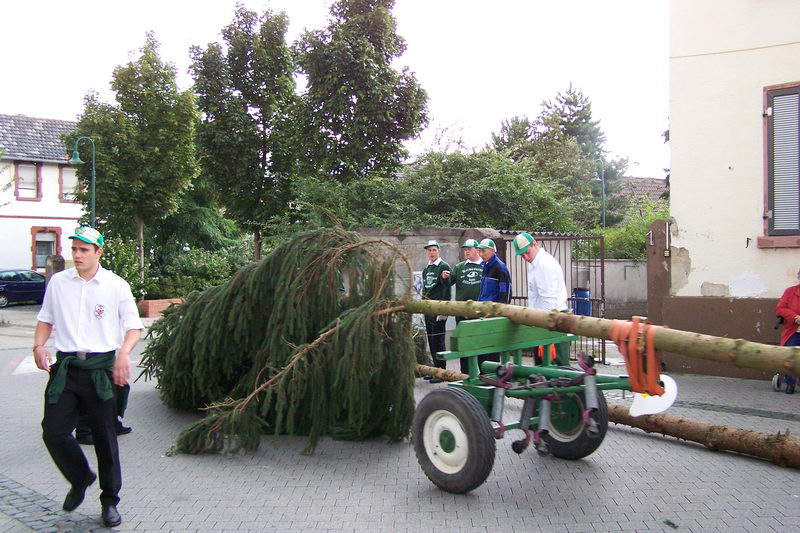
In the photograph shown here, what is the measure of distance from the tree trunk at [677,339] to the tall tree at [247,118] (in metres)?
16.4

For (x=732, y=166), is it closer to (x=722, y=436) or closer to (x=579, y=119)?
(x=722, y=436)

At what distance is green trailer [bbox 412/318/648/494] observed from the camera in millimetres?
4801

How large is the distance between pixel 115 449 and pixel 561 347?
373 cm

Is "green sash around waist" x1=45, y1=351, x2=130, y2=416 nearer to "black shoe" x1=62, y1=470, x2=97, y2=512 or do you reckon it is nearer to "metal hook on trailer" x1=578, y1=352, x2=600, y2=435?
"black shoe" x1=62, y1=470, x2=97, y2=512

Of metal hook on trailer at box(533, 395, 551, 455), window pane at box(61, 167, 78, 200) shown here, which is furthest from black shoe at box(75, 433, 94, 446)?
window pane at box(61, 167, 78, 200)

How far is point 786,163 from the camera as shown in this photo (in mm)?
9234

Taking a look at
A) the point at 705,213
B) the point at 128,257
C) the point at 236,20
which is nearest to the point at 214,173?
the point at 128,257

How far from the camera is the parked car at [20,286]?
91.0ft

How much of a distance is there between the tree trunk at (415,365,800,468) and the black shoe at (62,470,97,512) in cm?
272

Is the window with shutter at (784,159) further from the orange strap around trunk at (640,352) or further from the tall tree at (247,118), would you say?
the tall tree at (247,118)

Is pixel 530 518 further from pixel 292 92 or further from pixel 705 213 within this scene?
pixel 292 92

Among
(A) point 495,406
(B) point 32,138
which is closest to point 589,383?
(A) point 495,406

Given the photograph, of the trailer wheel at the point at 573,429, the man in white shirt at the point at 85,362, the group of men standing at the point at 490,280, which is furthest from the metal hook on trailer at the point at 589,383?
the man in white shirt at the point at 85,362

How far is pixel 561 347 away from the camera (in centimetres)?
629
